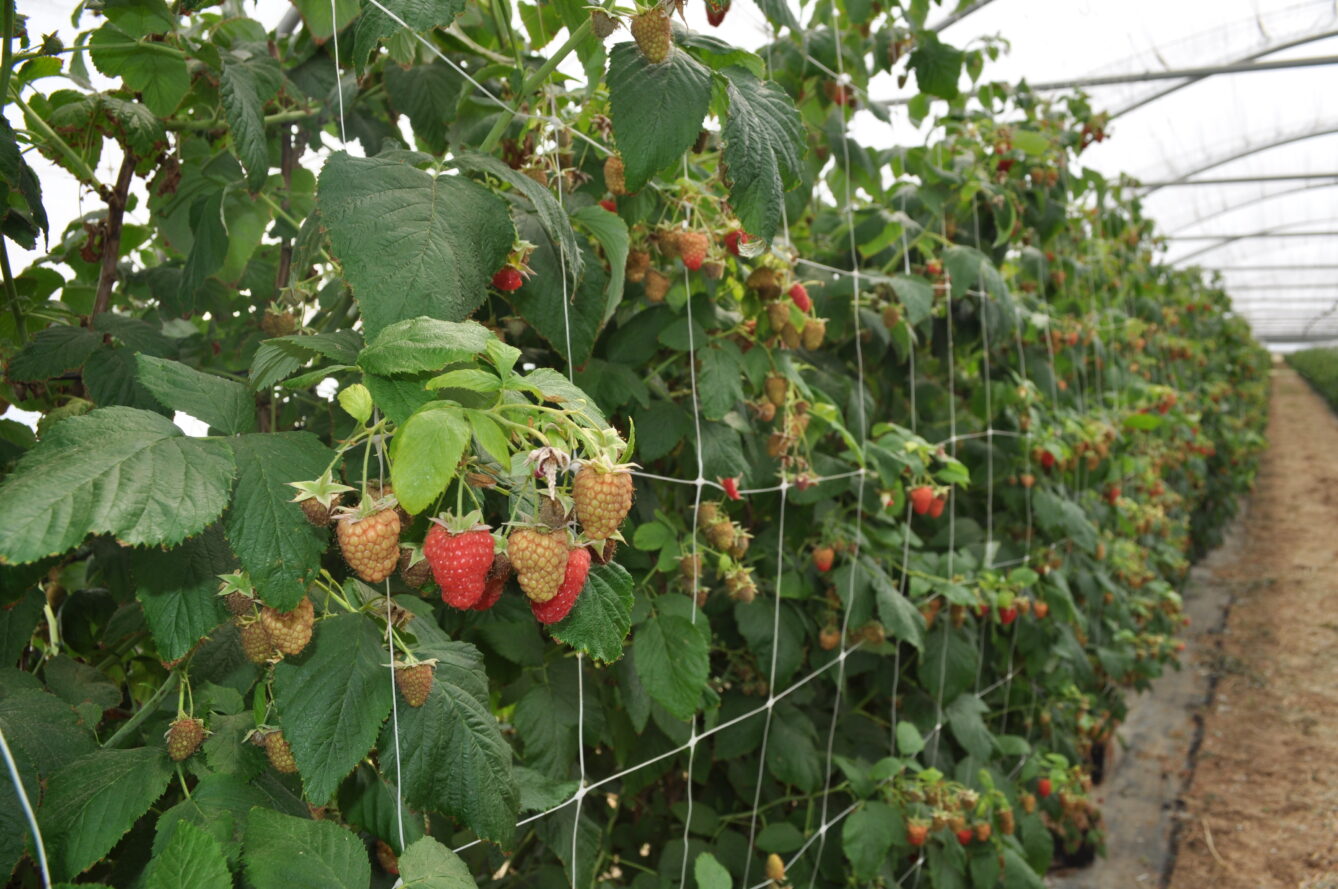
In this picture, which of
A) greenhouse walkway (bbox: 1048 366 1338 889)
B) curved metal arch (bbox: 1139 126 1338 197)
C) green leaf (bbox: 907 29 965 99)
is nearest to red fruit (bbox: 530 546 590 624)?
green leaf (bbox: 907 29 965 99)

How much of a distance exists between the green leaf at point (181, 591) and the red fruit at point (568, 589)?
0.79 ft

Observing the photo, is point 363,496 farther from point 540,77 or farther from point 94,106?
point 94,106

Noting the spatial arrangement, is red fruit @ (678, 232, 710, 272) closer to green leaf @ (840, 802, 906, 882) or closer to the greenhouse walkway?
green leaf @ (840, 802, 906, 882)

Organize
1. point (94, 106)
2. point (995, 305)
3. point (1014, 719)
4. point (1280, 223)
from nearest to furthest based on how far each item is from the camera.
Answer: point (94, 106) → point (995, 305) → point (1014, 719) → point (1280, 223)

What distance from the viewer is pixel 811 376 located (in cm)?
180

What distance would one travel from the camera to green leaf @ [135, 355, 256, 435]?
2.14 feet

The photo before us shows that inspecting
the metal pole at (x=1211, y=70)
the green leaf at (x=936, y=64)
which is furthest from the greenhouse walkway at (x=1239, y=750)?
the metal pole at (x=1211, y=70)

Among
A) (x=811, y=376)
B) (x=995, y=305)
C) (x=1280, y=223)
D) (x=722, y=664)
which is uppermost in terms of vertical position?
(x=1280, y=223)

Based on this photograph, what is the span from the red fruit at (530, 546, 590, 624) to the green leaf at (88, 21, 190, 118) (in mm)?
776

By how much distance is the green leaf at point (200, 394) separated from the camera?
65 centimetres

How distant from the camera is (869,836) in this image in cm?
164

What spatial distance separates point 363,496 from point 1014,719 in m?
2.62

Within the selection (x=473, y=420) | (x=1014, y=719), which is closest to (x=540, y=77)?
(x=473, y=420)

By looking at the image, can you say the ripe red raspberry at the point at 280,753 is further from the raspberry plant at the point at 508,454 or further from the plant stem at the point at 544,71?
the plant stem at the point at 544,71
